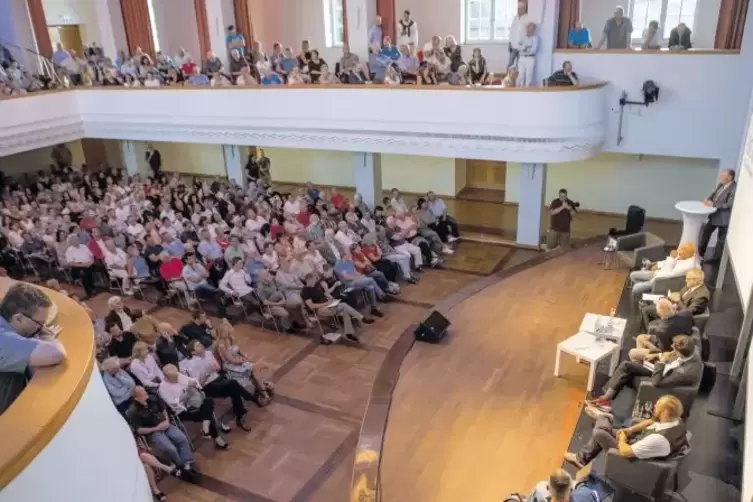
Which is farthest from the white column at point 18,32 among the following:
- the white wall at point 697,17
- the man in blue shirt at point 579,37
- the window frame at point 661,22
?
the window frame at point 661,22

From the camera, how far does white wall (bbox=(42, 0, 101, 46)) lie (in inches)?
602

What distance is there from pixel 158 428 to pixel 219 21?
378 inches

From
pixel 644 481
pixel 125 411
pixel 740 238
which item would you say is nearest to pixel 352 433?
pixel 125 411

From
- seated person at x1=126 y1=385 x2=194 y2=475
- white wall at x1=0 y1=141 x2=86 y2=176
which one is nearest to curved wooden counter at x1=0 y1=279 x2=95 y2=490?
seated person at x1=126 y1=385 x2=194 y2=475

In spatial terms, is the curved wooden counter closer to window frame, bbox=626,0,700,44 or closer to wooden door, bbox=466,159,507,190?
window frame, bbox=626,0,700,44

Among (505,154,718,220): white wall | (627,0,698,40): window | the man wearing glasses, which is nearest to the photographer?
the man wearing glasses

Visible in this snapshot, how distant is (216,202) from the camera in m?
10.8

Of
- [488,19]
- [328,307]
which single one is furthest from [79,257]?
[488,19]

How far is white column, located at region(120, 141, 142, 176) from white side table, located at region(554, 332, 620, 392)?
448 inches

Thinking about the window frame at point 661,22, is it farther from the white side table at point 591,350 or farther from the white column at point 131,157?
the white column at point 131,157

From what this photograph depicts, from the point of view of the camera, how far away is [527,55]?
9.34m

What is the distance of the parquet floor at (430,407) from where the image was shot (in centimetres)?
495

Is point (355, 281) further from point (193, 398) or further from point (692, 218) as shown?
point (692, 218)

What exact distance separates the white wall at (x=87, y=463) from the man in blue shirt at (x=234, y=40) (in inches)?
433
